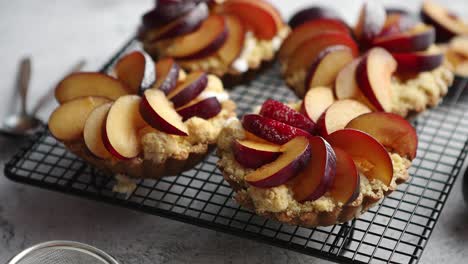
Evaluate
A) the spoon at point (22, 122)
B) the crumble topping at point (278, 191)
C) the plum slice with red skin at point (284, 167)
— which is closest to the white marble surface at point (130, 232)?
the spoon at point (22, 122)

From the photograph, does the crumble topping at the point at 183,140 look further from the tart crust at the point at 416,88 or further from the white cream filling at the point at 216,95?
the tart crust at the point at 416,88

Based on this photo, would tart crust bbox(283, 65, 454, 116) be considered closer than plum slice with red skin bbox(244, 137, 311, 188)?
No

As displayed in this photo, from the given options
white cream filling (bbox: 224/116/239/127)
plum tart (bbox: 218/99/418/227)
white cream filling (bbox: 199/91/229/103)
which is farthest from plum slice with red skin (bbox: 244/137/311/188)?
white cream filling (bbox: 199/91/229/103)

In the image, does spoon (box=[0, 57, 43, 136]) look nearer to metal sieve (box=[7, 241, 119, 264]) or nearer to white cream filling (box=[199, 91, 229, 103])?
white cream filling (box=[199, 91, 229, 103])

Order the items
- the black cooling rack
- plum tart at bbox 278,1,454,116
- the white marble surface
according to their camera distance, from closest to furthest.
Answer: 1. the black cooling rack
2. the white marble surface
3. plum tart at bbox 278,1,454,116

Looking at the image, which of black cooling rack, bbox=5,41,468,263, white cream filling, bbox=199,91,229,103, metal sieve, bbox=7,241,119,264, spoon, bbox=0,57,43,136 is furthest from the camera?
spoon, bbox=0,57,43,136

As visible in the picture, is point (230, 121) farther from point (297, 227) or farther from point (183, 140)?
point (297, 227)
